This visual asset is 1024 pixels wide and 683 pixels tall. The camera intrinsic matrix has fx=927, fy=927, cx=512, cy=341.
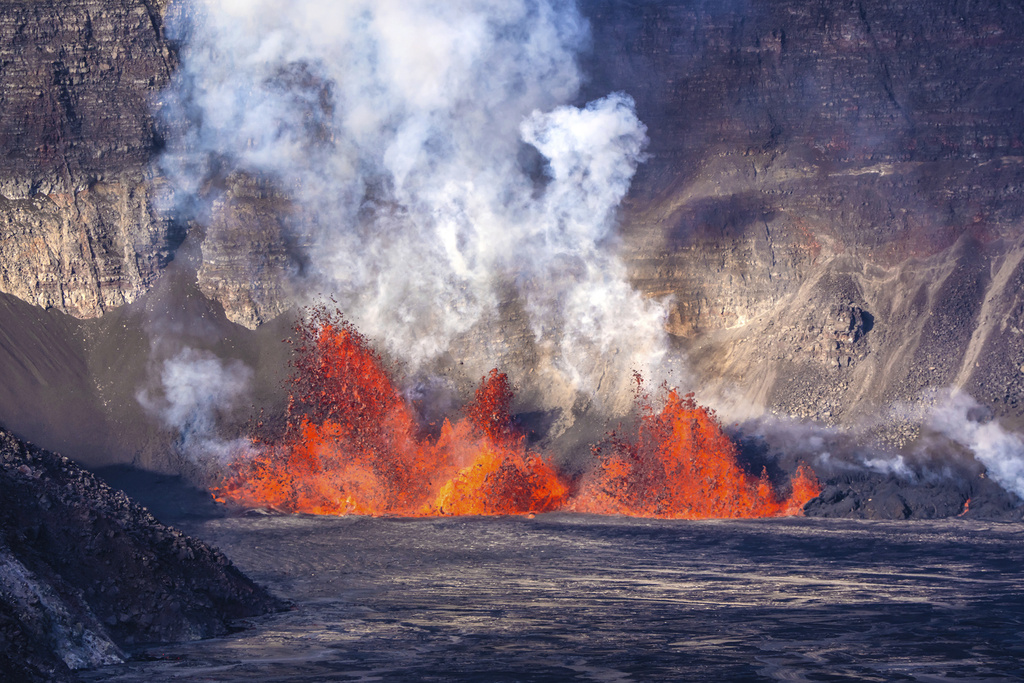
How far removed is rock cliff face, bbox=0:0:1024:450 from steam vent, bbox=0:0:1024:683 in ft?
0.41

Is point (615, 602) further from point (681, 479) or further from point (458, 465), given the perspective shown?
point (458, 465)

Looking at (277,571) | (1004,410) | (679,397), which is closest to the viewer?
(277,571)

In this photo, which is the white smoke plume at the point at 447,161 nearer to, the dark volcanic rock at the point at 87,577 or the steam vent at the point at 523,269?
the steam vent at the point at 523,269

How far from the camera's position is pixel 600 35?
35.4m

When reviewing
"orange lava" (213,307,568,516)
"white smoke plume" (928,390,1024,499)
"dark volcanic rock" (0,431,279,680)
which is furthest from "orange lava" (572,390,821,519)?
"dark volcanic rock" (0,431,279,680)

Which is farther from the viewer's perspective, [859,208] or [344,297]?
[344,297]

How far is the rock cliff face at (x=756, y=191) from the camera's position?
30531mm

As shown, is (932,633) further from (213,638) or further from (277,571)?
(277,571)

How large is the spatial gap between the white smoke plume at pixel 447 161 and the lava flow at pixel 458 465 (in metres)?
2.70

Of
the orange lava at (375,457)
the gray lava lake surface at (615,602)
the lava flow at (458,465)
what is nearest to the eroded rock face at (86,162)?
the orange lava at (375,457)

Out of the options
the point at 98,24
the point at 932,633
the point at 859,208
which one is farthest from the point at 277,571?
the point at 98,24

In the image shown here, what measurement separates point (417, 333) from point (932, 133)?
779 inches

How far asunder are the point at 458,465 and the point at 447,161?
11.2m

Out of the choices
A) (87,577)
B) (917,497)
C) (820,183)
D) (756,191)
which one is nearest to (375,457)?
(917,497)
